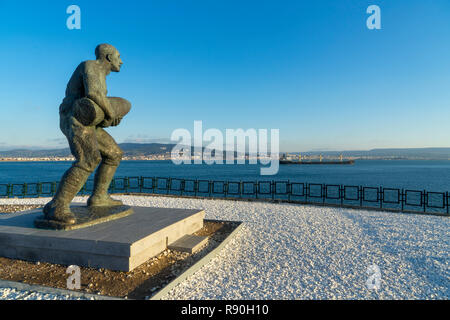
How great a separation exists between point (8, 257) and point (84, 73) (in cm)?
A: 370

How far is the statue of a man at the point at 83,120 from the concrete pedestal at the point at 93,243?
459 millimetres

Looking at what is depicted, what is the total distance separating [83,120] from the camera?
5320mm

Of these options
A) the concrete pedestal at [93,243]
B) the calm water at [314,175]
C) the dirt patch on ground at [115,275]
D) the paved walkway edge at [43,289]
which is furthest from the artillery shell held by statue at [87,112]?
the calm water at [314,175]

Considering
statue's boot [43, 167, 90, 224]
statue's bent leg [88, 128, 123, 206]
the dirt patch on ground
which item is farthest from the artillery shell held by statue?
the dirt patch on ground

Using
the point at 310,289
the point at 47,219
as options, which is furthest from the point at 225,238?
the point at 47,219

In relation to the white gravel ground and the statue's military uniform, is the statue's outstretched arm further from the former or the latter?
the white gravel ground

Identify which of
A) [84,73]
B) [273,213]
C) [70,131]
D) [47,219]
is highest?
[84,73]

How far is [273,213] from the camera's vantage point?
9.97m

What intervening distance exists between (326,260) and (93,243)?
430 centimetres

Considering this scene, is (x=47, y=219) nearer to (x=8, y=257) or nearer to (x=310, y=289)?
(x=8, y=257)

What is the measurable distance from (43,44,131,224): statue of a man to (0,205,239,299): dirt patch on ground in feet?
3.02

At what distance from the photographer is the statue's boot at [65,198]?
505 cm

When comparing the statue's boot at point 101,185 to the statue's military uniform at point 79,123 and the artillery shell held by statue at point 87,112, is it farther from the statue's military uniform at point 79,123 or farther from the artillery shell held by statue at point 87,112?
the artillery shell held by statue at point 87,112
